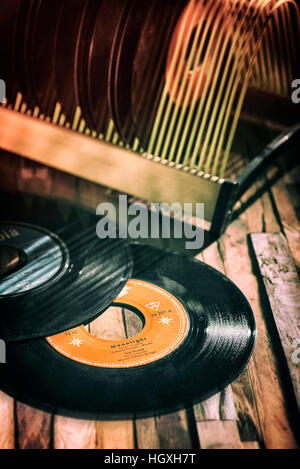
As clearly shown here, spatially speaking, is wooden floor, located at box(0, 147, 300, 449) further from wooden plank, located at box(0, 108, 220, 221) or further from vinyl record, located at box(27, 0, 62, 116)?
vinyl record, located at box(27, 0, 62, 116)

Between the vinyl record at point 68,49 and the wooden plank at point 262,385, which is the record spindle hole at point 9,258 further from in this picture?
the wooden plank at point 262,385

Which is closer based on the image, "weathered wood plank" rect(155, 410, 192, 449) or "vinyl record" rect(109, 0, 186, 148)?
"weathered wood plank" rect(155, 410, 192, 449)

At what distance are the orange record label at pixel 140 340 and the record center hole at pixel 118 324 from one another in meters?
0.04

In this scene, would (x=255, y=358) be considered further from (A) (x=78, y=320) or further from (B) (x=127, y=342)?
(A) (x=78, y=320)

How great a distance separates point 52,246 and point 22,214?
0.29m

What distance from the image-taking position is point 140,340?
1397 mm

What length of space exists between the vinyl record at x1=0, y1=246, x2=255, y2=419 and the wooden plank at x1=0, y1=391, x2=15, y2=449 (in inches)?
1.5

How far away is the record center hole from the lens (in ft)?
4.89

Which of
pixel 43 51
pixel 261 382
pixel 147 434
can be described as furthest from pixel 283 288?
pixel 43 51

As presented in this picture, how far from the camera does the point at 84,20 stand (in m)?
1.76

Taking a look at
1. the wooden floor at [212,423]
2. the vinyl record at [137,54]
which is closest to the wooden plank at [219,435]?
the wooden floor at [212,423]

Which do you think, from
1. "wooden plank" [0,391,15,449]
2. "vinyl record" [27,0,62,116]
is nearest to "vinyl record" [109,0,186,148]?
"vinyl record" [27,0,62,116]

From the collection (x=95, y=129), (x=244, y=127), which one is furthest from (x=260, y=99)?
(x=95, y=129)

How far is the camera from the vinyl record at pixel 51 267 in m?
1.41
